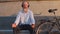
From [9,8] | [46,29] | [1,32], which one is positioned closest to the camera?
Result: [46,29]

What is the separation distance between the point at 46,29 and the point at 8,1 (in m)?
3.59

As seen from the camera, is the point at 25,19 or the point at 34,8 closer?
the point at 25,19

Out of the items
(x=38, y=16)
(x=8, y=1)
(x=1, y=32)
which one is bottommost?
(x=1, y=32)

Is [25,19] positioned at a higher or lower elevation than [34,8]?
lower

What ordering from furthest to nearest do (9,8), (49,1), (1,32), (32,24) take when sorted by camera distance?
(49,1), (9,8), (1,32), (32,24)

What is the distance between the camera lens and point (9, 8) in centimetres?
811

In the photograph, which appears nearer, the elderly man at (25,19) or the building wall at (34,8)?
the elderly man at (25,19)

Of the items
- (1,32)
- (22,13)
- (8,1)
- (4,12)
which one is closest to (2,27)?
(1,32)

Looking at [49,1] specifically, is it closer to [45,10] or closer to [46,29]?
[45,10]

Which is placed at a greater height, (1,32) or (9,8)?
(9,8)

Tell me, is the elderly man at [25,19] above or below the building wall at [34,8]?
below

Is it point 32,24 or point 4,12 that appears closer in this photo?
point 32,24

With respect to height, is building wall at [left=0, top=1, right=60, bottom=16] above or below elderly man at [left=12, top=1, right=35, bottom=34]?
above

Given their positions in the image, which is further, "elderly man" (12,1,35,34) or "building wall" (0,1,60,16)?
"building wall" (0,1,60,16)
